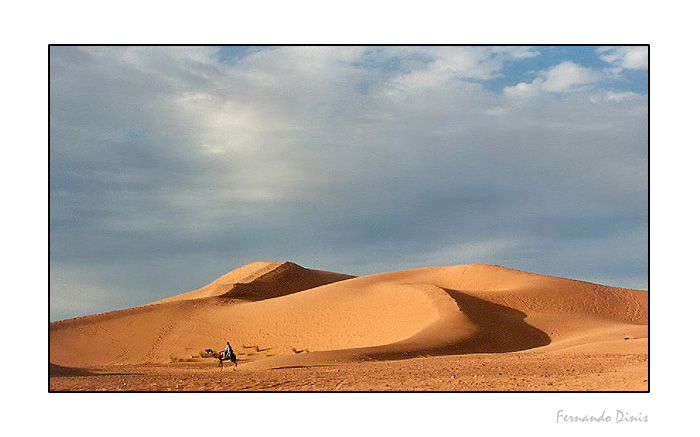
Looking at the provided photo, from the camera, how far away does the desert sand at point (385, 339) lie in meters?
13.7

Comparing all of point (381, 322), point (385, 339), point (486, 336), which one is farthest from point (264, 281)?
point (486, 336)

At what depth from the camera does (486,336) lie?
2564cm

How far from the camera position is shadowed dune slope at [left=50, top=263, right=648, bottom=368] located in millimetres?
25641

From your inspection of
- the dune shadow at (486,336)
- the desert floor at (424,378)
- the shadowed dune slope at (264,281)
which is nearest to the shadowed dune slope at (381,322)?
the dune shadow at (486,336)

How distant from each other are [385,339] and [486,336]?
14.0 feet

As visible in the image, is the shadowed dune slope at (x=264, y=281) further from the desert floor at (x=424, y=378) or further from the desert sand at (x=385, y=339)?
the desert floor at (x=424, y=378)

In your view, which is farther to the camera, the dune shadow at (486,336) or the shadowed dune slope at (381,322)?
the shadowed dune slope at (381,322)

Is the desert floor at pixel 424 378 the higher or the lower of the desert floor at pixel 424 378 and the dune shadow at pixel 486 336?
the higher

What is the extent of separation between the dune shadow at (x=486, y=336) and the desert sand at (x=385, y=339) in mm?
83

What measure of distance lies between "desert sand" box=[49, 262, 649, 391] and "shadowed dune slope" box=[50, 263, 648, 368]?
0.33ft

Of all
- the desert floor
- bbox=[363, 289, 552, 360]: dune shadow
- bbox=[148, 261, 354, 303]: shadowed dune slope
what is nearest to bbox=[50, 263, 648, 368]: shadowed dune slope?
bbox=[363, 289, 552, 360]: dune shadow
